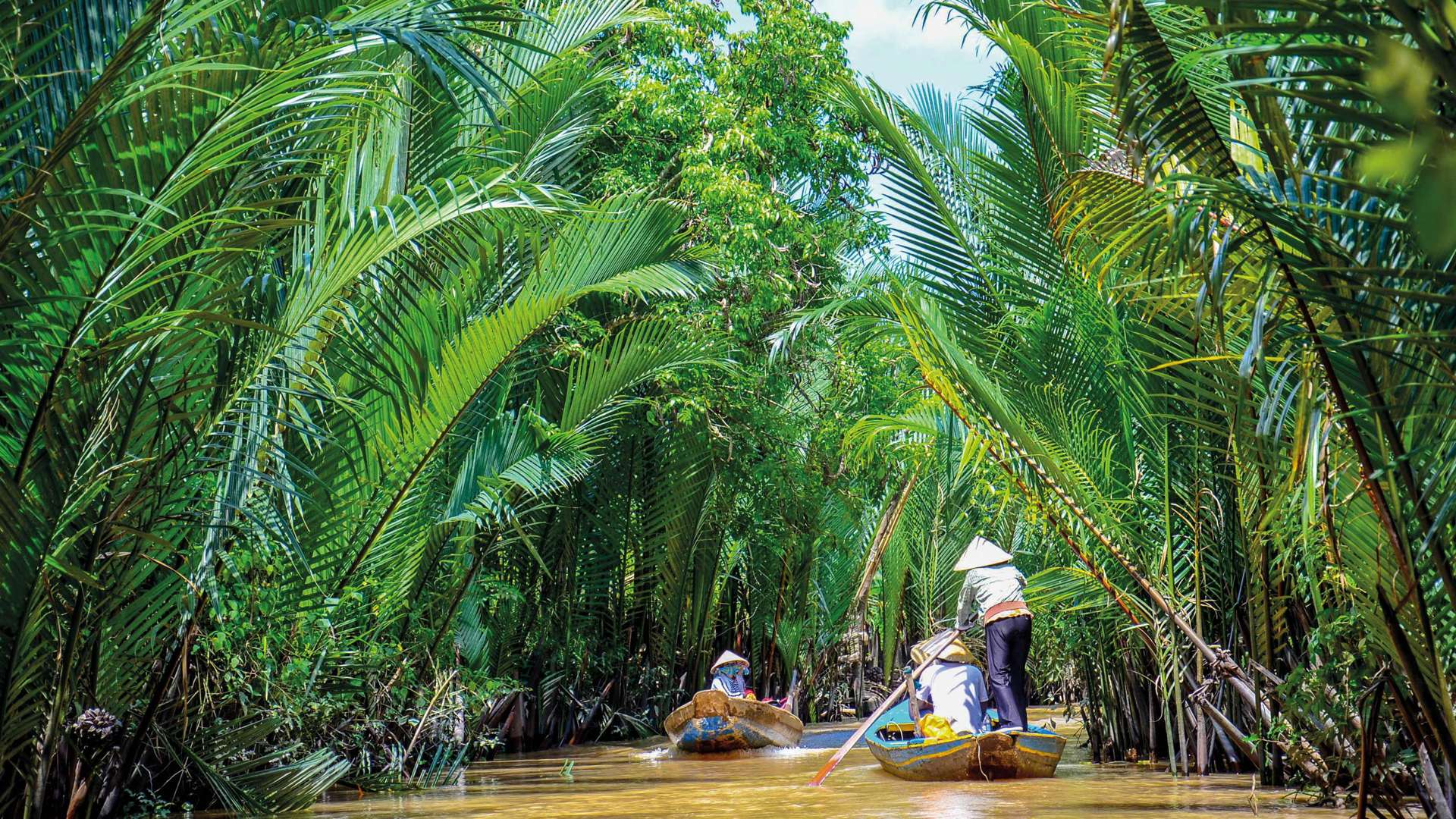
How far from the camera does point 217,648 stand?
6.50 meters

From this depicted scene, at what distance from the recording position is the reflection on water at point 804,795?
22.6 feet

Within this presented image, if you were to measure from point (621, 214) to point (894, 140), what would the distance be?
6.41 feet

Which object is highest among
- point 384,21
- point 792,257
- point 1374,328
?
point 792,257

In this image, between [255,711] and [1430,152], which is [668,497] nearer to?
[255,711]

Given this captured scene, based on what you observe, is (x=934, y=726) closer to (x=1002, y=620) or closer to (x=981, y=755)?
(x=981, y=755)

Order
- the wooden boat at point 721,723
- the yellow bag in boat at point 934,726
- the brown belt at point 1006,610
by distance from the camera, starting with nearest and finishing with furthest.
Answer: the yellow bag in boat at point 934,726
the brown belt at point 1006,610
the wooden boat at point 721,723

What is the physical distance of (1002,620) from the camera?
9477mm

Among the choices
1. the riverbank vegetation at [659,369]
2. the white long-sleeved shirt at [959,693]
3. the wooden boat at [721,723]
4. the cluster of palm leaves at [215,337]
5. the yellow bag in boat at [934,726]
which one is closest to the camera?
the riverbank vegetation at [659,369]

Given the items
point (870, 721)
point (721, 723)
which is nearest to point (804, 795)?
point (870, 721)

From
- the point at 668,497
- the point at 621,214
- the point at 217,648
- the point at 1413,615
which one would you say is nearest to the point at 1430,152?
the point at 1413,615

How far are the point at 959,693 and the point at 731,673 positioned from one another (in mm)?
5398

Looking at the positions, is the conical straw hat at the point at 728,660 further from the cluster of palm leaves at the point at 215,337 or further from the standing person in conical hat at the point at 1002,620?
the cluster of palm leaves at the point at 215,337

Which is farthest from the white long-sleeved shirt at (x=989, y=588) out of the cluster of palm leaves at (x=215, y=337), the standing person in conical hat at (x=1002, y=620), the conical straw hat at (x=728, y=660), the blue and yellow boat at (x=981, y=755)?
the conical straw hat at (x=728, y=660)

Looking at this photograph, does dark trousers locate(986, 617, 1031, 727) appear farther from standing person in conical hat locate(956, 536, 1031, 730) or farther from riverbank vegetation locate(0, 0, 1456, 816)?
riverbank vegetation locate(0, 0, 1456, 816)
